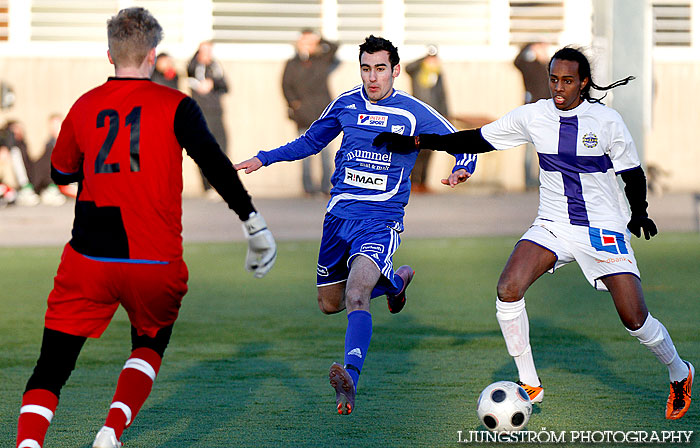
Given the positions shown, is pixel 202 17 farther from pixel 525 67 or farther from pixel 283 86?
pixel 525 67

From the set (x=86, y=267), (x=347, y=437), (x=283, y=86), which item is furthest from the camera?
(x=283, y=86)

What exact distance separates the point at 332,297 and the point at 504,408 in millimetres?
2063

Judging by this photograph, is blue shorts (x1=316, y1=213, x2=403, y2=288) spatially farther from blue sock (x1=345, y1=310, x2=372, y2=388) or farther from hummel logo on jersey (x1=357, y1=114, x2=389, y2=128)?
hummel logo on jersey (x1=357, y1=114, x2=389, y2=128)

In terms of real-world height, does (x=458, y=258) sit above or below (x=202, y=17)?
below

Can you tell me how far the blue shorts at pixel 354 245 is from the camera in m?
6.99

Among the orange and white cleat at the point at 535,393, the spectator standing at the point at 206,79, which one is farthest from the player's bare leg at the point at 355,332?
the spectator standing at the point at 206,79

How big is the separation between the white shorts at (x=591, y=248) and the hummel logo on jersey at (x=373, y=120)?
1.26 meters

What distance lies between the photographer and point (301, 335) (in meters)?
8.81

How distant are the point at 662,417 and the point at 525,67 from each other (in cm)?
1448

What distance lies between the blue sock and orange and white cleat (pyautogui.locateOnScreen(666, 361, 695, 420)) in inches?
62.2

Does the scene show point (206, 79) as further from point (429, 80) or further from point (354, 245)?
point (354, 245)

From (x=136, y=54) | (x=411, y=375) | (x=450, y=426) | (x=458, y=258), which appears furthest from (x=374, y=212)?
(x=458, y=258)

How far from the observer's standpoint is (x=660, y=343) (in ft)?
20.6

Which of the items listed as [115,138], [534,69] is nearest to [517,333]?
[115,138]
